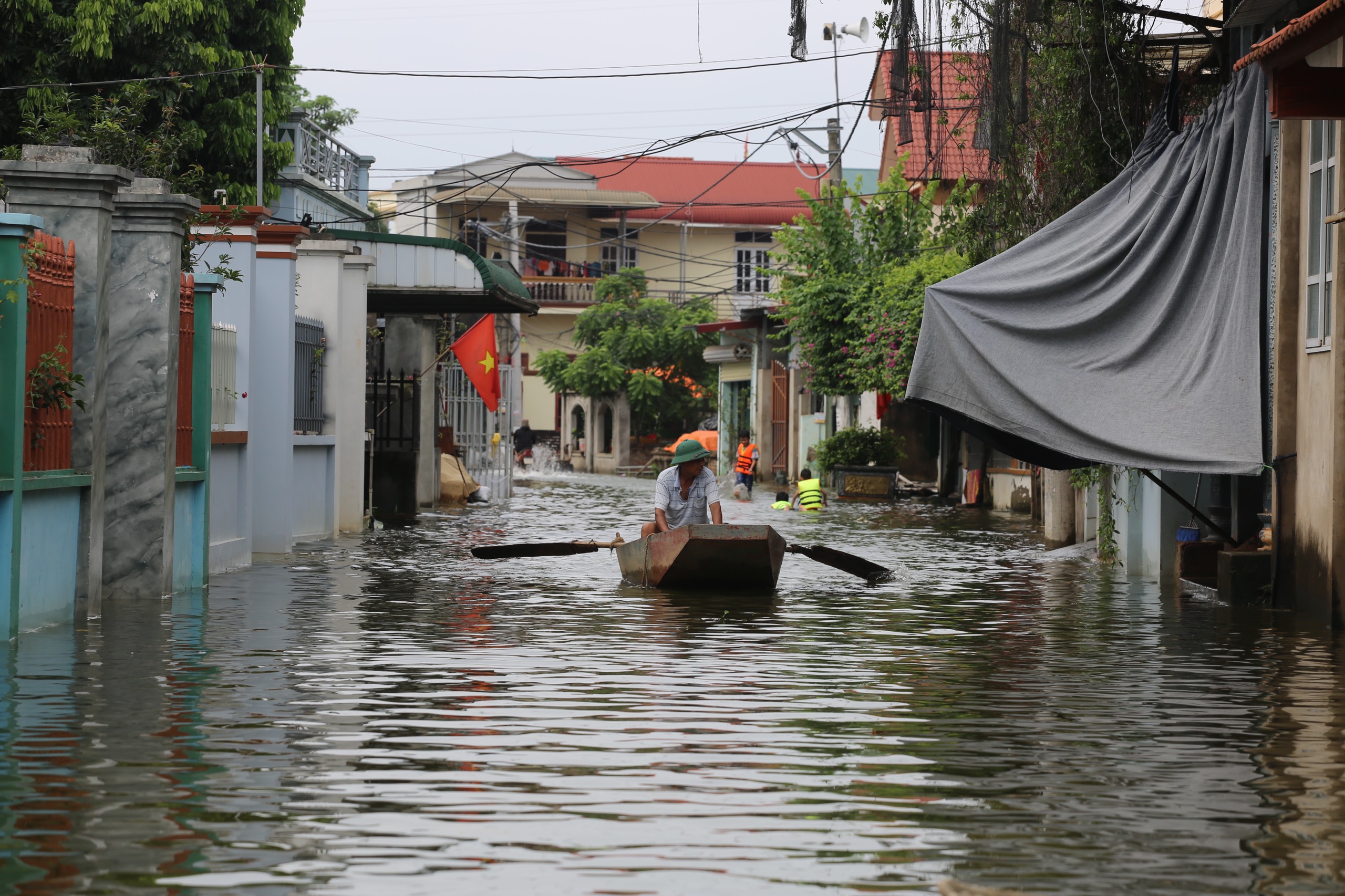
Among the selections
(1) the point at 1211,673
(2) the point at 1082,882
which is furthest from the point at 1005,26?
(2) the point at 1082,882

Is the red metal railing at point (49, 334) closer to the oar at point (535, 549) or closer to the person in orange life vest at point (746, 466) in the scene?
the oar at point (535, 549)

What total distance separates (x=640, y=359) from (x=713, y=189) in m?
9.20

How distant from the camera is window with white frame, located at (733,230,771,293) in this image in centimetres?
6562

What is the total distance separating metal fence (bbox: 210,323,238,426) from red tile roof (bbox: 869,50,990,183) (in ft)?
23.1

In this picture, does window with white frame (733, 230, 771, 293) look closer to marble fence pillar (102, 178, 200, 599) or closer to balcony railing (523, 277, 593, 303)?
balcony railing (523, 277, 593, 303)

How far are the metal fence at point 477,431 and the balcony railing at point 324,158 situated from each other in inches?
185

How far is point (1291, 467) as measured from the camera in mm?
14695

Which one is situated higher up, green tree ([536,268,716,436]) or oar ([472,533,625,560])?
green tree ([536,268,716,436])

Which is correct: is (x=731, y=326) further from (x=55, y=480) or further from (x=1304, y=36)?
(x=1304, y=36)

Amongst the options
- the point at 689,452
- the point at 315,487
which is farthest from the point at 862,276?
the point at 689,452

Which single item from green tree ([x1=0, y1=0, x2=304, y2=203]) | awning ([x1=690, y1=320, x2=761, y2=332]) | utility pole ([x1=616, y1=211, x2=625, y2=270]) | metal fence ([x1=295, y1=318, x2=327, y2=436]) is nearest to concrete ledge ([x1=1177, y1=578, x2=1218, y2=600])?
metal fence ([x1=295, y1=318, x2=327, y2=436])

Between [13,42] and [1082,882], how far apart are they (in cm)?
2773

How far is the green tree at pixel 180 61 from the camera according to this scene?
29125mm

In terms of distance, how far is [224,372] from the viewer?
60.4 feet
